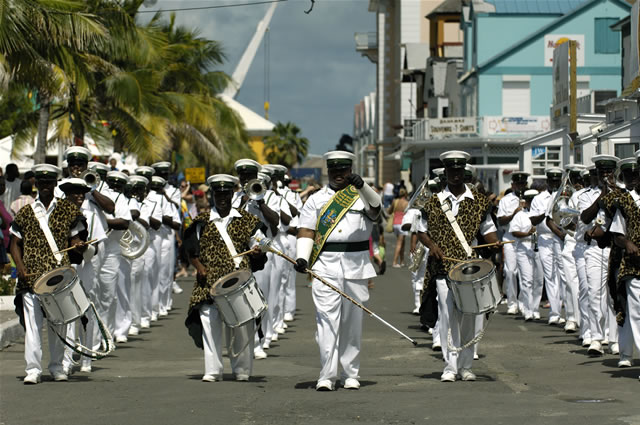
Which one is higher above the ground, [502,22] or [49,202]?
[502,22]

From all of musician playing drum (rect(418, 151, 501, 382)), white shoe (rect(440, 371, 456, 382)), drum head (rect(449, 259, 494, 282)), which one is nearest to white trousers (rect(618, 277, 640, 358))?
musician playing drum (rect(418, 151, 501, 382))

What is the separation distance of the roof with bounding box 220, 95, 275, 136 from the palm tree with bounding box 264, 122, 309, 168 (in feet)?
7.52

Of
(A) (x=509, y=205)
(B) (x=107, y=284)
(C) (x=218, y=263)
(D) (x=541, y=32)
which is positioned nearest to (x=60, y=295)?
(C) (x=218, y=263)

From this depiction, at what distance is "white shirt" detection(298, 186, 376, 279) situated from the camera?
1003 centimetres

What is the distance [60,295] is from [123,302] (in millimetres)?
4333

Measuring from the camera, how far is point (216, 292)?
10.3 meters

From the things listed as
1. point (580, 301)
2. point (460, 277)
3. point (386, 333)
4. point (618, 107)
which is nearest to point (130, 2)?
point (618, 107)

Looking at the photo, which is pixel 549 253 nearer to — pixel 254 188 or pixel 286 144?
pixel 254 188

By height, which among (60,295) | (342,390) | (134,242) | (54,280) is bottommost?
(342,390)

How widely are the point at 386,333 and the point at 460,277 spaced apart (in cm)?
490

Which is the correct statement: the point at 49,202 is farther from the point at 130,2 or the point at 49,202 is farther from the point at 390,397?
the point at 130,2

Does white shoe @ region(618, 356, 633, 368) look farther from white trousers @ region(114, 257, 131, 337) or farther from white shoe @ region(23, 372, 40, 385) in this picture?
white trousers @ region(114, 257, 131, 337)

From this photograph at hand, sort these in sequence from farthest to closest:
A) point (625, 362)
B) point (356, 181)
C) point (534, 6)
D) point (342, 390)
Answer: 1. point (534, 6)
2. point (625, 362)
3. point (342, 390)
4. point (356, 181)

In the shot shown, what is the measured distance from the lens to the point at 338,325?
10.0m
